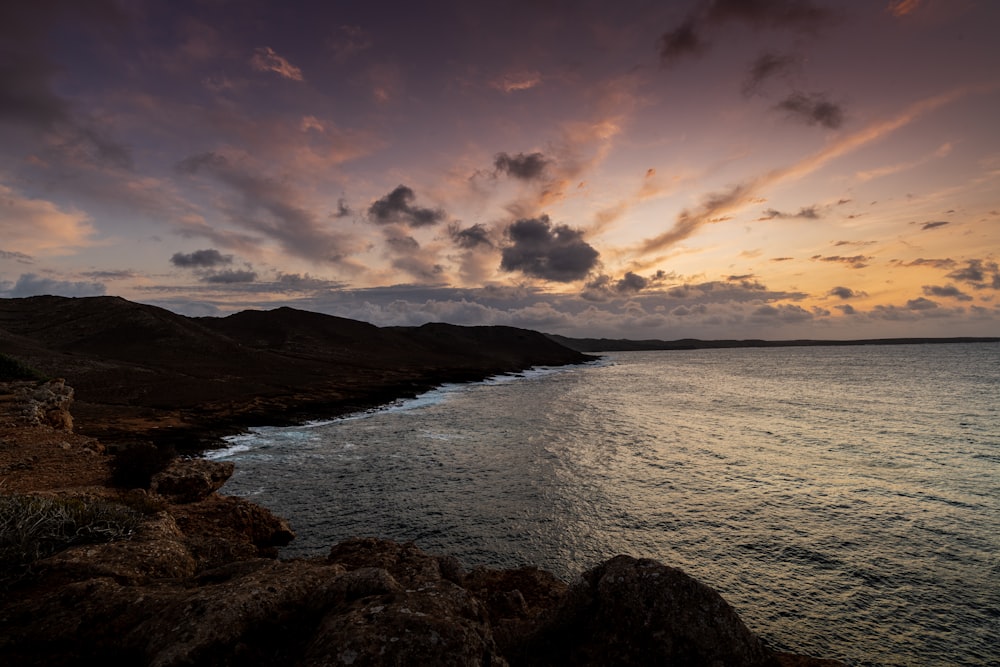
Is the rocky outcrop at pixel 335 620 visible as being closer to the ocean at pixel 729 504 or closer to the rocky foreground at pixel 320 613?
the rocky foreground at pixel 320 613

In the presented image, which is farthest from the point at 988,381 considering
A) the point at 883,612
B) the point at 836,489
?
the point at 883,612

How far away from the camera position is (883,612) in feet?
46.8

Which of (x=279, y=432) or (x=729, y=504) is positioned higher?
(x=729, y=504)

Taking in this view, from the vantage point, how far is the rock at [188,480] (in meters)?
18.6

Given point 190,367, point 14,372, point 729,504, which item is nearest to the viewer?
point 729,504

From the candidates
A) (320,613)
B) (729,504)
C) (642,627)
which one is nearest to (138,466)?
(320,613)

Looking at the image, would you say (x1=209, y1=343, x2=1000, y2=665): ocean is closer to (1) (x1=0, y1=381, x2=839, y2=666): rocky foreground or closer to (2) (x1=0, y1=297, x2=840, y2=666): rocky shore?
(2) (x1=0, y1=297, x2=840, y2=666): rocky shore

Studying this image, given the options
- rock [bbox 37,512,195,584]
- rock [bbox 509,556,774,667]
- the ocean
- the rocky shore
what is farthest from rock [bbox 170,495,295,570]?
rock [bbox 509,556,774,667]

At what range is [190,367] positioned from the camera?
75625 millimetres

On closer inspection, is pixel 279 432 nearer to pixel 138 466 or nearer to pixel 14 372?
pixel 14 372

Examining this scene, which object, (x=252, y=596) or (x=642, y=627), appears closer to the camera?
(x=252, y=596)

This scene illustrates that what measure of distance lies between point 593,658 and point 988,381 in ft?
399

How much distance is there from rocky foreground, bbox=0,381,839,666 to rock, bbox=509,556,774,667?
19 mm

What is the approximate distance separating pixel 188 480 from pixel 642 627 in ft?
64.9
